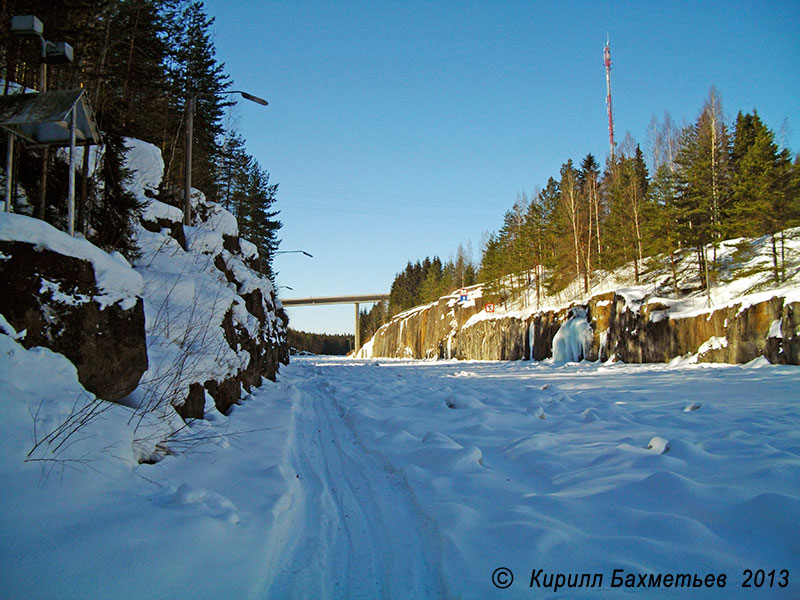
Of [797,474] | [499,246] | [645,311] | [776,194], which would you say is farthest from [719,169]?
[797,474]

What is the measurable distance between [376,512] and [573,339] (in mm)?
21920

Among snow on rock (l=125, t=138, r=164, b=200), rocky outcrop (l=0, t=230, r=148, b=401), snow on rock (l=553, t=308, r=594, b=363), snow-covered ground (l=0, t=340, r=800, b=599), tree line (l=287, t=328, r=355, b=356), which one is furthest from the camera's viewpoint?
tree line (l=287, t=328, r=355, b=356)

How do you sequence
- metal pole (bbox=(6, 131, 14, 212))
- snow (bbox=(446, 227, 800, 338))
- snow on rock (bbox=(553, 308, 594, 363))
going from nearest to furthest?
metal pole (bbox=(6, 131, 14, 212)), snow (bbox=(446, 227, 800, 338)), snow on rock (bbox=(553, 308, 594, 363))

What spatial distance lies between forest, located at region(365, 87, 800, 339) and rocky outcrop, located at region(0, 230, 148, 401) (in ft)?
72.5

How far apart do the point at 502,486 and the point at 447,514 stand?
2.18 feet

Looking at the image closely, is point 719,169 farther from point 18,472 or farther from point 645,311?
point 18,472

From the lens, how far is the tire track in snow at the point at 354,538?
2.01 metres

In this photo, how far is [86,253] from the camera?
3.45m

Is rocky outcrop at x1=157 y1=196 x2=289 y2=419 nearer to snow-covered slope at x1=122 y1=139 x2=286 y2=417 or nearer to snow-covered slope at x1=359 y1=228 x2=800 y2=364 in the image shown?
snow-covered slope at x1=122 y1=139 x2=286 y2=417

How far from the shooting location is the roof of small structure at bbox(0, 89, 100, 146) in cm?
411

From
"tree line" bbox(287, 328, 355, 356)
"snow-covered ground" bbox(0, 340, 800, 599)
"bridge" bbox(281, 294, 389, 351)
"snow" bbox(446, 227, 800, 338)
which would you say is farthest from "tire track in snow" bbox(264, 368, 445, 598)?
"tree line" bbox(287, 328, 355, 356)

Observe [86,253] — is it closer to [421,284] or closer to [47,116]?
[47,116]

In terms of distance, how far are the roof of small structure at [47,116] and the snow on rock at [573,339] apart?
72.2ft

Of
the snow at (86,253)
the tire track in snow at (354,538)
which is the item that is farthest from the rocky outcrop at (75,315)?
the tire track in snow at (354,538)
